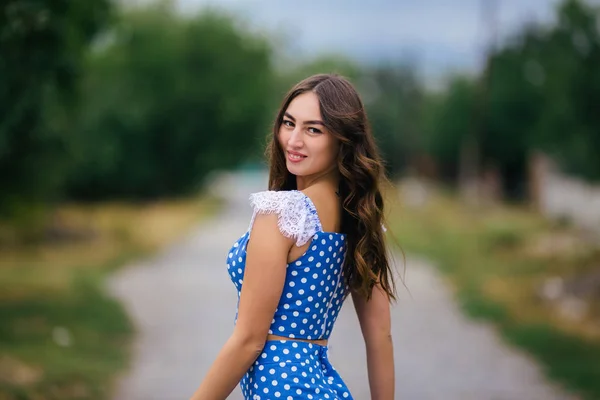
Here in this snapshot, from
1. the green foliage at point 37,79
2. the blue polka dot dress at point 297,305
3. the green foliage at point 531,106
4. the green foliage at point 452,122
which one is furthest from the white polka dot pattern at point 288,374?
the green foliage at point 452,122

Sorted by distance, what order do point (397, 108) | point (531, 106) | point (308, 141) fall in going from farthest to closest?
1. point (397, 108)
2. point (531, 106)
3. point (308, 141)

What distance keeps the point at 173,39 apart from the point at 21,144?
2628cm

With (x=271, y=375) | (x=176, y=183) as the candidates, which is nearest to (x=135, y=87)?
(x=176, y=183)

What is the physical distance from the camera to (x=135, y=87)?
3441cm

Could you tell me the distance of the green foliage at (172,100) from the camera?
3362 cm

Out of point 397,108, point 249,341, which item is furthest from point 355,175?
point 397,108

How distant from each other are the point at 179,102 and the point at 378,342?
3350cm

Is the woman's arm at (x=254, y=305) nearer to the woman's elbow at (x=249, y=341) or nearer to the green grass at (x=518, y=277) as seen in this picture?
the woman's elbow at (x=249, y=341)

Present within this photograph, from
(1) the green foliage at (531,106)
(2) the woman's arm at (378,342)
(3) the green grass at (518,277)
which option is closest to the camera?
(2) the woman's arm at (378,342)

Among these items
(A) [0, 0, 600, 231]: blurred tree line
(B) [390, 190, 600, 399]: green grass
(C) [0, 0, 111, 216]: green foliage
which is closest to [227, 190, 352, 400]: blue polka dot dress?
(B) [390, 190, 600, 399]: green grass

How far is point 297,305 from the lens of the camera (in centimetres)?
264

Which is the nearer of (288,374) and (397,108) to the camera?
(288,374)

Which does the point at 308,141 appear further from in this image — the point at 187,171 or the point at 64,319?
the point at 187,171

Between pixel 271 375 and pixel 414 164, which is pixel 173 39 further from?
pixel 414 164
